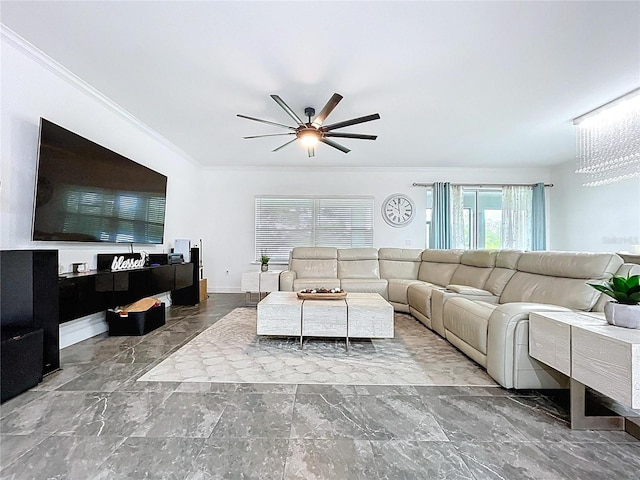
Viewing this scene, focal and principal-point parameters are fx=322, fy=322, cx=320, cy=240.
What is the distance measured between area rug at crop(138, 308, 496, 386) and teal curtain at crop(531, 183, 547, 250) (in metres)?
4.13

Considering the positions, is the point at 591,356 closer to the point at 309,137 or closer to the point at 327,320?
the point at 327,320

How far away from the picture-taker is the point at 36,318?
2.43m

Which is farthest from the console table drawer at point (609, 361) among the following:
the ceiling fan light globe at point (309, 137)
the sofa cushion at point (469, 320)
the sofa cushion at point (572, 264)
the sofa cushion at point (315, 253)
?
the sofa cushion at point (315, 253)

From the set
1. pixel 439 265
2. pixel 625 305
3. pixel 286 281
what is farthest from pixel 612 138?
pixel 286 281

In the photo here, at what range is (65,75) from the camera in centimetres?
306

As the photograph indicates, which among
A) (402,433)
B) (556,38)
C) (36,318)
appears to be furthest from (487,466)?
(36,318)

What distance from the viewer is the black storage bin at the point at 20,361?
2.08 meters

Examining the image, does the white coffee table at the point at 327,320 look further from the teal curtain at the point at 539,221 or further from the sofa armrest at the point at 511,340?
the teal curtain at the point at 539,221

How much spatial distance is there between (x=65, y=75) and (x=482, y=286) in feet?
16.3

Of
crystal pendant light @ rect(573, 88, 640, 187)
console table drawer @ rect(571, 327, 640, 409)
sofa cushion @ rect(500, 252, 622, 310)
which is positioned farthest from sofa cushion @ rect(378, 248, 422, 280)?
console table drawer @ rect(571, 327, 640, 409)

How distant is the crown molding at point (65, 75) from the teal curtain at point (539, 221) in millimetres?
7019

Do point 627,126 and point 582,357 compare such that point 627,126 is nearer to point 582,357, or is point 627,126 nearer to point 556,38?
point 556,38

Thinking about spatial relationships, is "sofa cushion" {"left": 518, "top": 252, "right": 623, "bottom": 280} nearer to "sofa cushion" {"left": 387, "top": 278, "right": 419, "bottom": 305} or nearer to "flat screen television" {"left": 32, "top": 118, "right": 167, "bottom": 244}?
"sofa cushion" {"left": 387, "top": 278, "right": 419, "bottom": 305}

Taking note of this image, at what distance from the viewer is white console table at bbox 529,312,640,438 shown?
1.51 m
